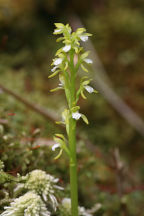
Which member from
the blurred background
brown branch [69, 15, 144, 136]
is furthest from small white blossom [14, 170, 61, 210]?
brown branch [69, 15, 144, 136]

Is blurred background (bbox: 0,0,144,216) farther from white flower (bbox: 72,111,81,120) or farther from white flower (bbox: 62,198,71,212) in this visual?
white flower (bbox: 72,111,81,120)

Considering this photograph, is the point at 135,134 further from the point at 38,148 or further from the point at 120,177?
the point at 38,148

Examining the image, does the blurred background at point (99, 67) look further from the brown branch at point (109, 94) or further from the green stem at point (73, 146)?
the green stem at point (73, 146)

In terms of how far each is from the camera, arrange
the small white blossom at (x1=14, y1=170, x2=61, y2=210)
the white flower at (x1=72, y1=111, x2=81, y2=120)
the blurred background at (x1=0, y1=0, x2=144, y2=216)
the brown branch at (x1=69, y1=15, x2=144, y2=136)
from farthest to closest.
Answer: the brown branch at (x1=69, y1=15, x2=144, y2=136)
the blurred background at (x1=0, y1=0, x2=144, y2=216)
the small white blossom at (x1=14, y1=170, x2=61, y2=210)
the white flower at (x1=72, y1=111, x2=81, y2=120)

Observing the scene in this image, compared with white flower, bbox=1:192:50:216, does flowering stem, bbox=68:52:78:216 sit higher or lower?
higher

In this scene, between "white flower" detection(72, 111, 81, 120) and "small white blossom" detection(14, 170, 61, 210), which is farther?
"small white blossom" detection(14, 170, 61, 210)

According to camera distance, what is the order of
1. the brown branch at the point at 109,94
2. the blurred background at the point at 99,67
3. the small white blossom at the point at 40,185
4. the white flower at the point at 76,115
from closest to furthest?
the white flower at the point at 76,115 < the small white blossom at the point at 40,185 < the blurred background at the point at 99,67 < the brown branch at the point at 109,94

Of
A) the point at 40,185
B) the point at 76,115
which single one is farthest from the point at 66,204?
the point at 76,115

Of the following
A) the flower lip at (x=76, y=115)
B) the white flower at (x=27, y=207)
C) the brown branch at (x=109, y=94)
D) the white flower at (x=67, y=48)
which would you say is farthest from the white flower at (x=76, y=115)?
the brown branch at (x=109, y=94)

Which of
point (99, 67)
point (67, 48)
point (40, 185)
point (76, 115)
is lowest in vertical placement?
point (40, 185)

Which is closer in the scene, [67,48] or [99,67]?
[67,48]

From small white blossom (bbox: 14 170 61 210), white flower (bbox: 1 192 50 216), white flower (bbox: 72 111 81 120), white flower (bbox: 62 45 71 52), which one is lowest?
white flower (bbox: 1 192 50 216)

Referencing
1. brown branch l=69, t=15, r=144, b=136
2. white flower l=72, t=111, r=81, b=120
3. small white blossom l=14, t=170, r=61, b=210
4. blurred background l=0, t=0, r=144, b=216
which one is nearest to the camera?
white flower l=72, t=111, r=81, b=120

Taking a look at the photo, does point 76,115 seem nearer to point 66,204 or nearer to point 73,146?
point 73,146
